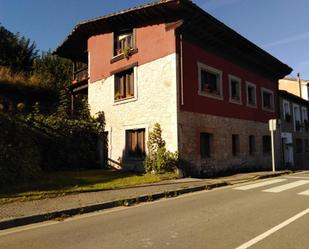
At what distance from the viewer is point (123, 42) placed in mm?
18984

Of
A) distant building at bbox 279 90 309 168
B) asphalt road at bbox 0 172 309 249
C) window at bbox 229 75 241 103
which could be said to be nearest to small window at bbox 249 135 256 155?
window at bbox 229 75 241 103

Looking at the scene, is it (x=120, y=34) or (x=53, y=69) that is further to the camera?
(x=53, y=69)

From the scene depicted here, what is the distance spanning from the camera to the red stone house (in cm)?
1593

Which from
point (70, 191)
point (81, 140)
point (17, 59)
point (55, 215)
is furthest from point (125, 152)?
point (17, 59)

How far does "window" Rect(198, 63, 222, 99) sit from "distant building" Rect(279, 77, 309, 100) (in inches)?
816

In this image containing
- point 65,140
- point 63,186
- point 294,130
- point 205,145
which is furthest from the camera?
point 294,130

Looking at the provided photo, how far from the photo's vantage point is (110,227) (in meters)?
6.52

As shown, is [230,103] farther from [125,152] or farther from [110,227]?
[110,227]

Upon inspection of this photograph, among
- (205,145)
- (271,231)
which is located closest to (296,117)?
(205,145)

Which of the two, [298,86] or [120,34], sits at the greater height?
[298,86]

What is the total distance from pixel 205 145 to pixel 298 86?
23.2m

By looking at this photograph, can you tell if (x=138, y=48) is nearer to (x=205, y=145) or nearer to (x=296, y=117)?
(x=205, y=145)

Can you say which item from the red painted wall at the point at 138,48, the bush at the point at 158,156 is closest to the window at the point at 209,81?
the red painted wall at the point at 138,48

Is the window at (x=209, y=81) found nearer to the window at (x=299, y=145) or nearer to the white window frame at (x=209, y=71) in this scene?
the white window frame at (x=209, y=71)
